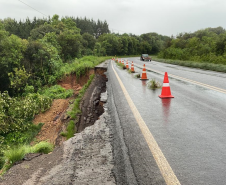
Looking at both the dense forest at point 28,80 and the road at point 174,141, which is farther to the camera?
the dense forest at point 28,80

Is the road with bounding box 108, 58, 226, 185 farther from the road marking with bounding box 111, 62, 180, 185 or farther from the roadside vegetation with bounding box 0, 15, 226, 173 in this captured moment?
the roadside vegetation with bounding box 0, 15, 226, 173

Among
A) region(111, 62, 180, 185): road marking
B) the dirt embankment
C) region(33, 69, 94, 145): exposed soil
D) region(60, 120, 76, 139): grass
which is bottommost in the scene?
region(33, 69, 94, 145): exposed soil

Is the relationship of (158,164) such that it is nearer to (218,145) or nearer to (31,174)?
(218,145)

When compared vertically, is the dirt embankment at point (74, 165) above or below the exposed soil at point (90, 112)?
above

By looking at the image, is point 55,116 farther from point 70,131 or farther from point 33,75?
point 33,75

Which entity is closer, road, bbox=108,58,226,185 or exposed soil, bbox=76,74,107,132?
road, bbox=108,58,226,185

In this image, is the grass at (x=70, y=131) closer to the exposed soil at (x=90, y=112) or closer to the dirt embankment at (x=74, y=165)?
the exposed soil at (x=90, y=112)

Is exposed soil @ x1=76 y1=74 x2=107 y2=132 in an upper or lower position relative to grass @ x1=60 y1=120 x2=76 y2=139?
upper

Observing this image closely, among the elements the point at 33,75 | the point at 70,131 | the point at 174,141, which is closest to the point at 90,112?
the point at 70,131

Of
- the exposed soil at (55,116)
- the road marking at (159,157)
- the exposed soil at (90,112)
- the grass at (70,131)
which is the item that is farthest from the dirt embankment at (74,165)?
the exposed soil at (55,116)

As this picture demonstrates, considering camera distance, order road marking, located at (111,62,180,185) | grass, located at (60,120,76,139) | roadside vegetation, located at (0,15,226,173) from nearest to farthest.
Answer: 1. road marking, located at (111,62,180,185)
2. grass, located at (60,120,76,139)
3. roadside vegetation, located at (0,15,226,173)

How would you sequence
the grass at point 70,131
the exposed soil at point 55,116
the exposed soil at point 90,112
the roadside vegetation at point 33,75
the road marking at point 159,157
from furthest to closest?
the roadside vegetation at point 33,75, the exposed soil at point 55,116, the exposed soil at point 90,112, the grass at point 70,131, the road marking at point 159,157

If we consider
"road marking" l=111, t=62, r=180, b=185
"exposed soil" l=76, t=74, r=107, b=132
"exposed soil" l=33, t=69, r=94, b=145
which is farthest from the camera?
"exposed soil" l=33, t=69, r=94, b=145

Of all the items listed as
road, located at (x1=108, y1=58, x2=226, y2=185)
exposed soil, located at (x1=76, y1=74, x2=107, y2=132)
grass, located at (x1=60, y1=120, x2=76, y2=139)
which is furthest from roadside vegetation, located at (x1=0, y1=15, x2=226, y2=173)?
road, located at (x1=108, y1=58, x2=226, y2=185)
